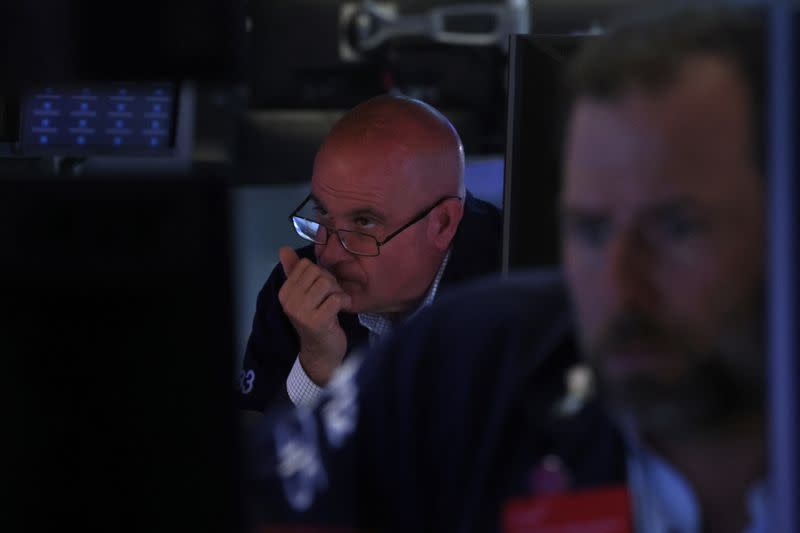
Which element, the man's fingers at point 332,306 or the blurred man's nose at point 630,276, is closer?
the blurred man's nose at point 630,276

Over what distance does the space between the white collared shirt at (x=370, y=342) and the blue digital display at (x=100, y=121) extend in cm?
41

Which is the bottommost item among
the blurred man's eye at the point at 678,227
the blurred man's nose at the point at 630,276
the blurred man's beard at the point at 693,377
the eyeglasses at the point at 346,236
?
the eyeglasses at the point at 346,236

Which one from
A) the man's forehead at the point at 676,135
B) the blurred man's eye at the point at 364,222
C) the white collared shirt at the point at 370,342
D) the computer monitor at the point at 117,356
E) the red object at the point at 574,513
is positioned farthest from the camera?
the blurred man's eye at the point at 364,222

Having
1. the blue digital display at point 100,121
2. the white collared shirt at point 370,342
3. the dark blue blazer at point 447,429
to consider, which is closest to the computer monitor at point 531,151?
the dark blue blazer at point 447,429

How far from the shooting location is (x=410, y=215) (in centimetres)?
166

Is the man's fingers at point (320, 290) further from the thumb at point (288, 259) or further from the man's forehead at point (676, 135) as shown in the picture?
the man's forehead at point (676, 135)

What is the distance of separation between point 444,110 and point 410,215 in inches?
20.9

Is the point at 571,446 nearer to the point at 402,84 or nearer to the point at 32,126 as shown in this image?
the point at 32,126

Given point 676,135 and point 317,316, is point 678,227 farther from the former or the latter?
point 317,316

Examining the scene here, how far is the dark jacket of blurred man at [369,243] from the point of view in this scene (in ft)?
5.21

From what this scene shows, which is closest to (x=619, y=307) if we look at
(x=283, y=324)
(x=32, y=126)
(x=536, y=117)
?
(x=536, y=117)

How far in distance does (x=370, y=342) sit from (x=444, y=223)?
0.77 ft

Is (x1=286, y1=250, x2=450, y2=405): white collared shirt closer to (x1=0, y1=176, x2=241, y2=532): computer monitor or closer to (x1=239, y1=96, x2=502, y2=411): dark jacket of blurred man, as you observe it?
(x1=239, y1=96, x2=502, y2=411): dark jacket of blurred man

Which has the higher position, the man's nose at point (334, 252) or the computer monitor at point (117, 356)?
the computer monitor at point (117, 356)
